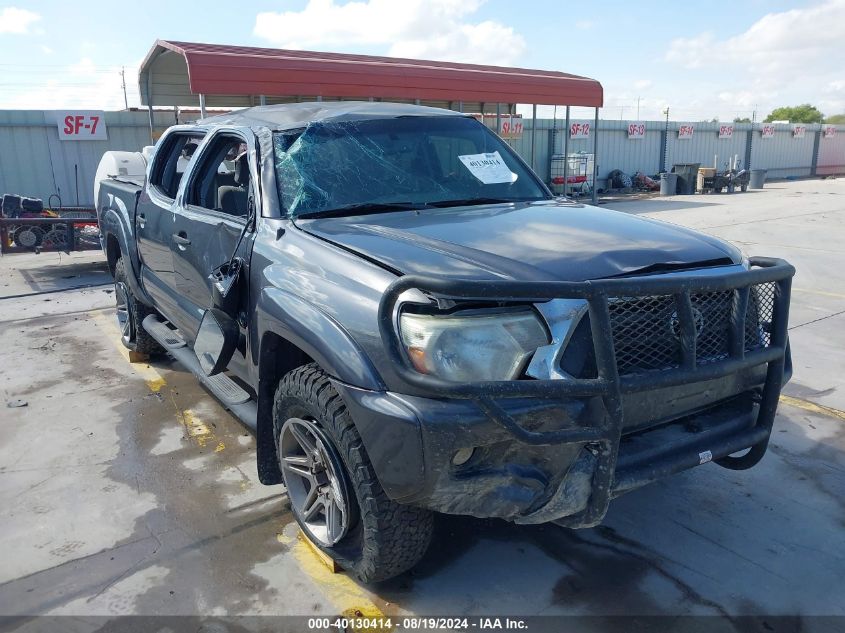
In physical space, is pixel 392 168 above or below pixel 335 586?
above

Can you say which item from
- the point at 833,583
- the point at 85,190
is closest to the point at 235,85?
the point at 85,190

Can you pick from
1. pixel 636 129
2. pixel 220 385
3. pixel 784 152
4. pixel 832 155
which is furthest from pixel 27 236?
pixel 832 155

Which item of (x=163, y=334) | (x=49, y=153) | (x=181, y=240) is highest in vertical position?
(x=49, y=153)

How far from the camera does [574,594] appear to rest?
282cm

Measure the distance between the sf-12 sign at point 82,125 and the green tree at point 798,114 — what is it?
64632mm

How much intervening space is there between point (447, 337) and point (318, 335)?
0.59 metres

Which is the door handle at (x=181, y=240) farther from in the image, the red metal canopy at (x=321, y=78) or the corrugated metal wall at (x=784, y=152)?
the corrugated metal wall at (x=784, y=152)

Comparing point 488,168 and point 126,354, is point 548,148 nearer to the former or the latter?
point 126,354

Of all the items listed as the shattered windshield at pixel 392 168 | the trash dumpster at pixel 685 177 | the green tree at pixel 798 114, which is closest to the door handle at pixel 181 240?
the shattered windshield at pixel 392 168

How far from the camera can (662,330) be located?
2.50 meters

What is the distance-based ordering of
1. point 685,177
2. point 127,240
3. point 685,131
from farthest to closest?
point 685,131 → point 685,177 → point 127,240

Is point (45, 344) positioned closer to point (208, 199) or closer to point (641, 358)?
point (208, 199)

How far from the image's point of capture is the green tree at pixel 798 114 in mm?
65375

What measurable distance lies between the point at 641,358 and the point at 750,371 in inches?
26.5
